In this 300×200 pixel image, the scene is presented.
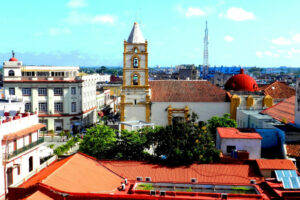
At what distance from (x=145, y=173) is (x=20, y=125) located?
27.6ft

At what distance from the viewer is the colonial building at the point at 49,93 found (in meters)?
46.4

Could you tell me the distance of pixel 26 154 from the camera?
2086 centimetres

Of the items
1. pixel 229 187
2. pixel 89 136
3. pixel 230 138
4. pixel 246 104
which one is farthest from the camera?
pixel 246 104

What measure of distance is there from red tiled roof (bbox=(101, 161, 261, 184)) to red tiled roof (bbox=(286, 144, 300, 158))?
14.5 feet

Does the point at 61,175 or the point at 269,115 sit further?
the point at 269,115

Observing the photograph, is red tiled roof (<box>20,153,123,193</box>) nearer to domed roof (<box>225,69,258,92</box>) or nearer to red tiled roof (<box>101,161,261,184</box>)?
red tiled roof (<box>101,161,261,184</box>)

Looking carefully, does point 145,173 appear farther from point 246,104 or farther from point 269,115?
point 246,104

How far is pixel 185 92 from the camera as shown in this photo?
42.9m

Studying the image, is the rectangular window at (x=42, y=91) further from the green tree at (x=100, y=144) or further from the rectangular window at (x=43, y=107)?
the green tree at (x=100, y=144)

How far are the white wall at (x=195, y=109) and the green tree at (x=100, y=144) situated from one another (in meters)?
15.6

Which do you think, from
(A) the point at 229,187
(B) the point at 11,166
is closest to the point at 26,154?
(B) the point at 11,166

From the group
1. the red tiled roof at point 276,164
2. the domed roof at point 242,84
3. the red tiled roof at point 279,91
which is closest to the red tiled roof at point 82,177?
the red tiled roof at point 276,164

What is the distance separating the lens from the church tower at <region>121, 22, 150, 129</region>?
4034 cm

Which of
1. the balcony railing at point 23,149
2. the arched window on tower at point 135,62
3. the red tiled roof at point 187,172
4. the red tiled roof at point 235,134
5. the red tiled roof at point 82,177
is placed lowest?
the red tiled roof at point 187,172
